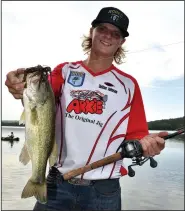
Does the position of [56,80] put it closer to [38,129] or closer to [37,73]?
[37,73]

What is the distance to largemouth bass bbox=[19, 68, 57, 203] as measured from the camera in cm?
397

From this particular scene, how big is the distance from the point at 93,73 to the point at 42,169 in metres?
1.48

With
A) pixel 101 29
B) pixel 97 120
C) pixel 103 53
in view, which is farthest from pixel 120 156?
A: pixel 101 29

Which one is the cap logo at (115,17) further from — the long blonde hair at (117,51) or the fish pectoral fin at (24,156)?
the fish pectoral fin at (24,156)

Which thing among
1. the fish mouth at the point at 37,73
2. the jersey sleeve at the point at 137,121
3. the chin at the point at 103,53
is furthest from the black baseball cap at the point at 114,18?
the fish mouth at the point at 37,73

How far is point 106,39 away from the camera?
4.94 m

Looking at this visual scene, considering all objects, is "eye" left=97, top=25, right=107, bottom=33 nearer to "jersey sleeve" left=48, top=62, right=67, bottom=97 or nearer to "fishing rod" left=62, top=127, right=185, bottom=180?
"jersey sleeve" left=48, top=62, right=67, bottom=97

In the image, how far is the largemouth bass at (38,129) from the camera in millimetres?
3969

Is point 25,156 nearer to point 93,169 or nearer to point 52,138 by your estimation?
point 52,138

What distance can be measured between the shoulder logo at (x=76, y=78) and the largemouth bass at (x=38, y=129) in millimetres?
709

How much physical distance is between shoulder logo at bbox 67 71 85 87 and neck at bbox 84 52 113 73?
215 millimetres

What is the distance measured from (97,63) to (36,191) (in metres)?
1.89

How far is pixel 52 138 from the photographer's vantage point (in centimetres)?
417

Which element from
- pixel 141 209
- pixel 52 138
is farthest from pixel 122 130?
pixel 141 209
